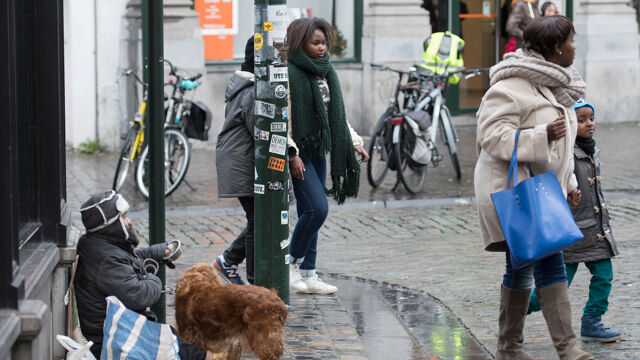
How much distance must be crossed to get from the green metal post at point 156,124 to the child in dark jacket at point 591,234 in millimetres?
2040

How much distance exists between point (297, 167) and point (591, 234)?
1727mm

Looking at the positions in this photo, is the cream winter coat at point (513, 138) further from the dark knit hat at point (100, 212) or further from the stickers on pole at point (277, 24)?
the dark knit hat at point (100, 212)

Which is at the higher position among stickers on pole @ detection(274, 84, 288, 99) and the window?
the window

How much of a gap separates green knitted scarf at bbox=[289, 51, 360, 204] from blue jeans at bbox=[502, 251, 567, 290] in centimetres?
171

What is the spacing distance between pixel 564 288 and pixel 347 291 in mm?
2154

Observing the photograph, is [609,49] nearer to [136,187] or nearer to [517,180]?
[136,187]

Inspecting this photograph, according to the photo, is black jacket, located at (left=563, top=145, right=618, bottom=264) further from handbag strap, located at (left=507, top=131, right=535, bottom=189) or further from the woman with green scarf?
the woman with green scarf

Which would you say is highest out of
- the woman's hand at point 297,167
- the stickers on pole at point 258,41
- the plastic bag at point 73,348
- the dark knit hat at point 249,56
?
the stickers on pole at point 258,41

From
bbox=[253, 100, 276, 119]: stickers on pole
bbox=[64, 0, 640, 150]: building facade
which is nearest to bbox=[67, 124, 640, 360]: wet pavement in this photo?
bbox=[253, 100, 276, 119]: stickers on pole

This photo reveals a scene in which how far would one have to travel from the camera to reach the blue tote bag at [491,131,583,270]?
16.0 feet

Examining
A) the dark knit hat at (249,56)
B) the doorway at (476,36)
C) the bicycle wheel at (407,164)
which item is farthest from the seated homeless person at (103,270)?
the doorway at (476,36)

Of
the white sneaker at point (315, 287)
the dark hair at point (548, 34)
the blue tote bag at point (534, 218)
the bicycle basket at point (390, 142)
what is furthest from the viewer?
the bicycle basket at point (390, 142)

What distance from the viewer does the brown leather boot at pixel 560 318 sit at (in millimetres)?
5061

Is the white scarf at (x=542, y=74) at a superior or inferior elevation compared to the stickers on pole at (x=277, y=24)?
inferior
